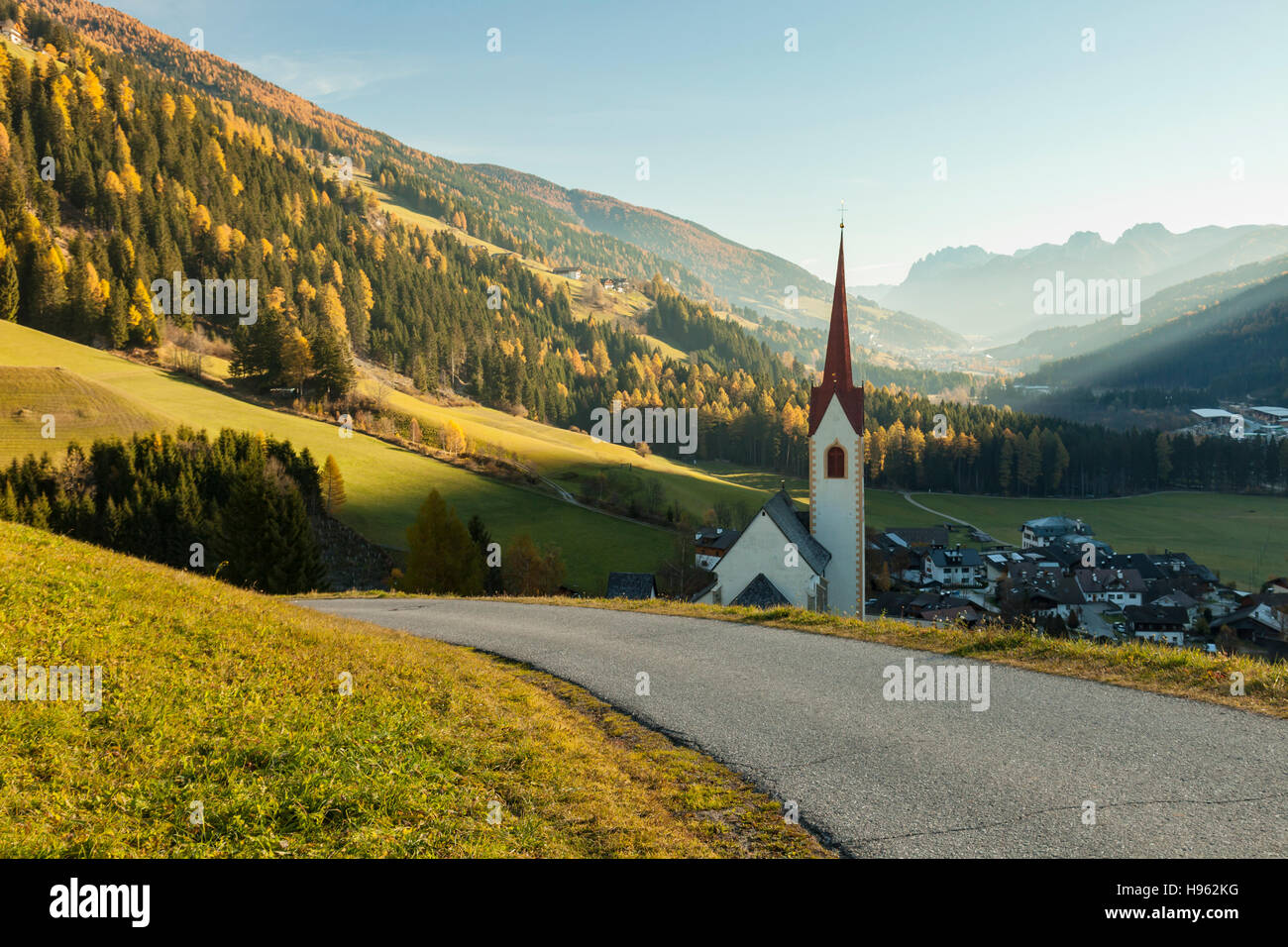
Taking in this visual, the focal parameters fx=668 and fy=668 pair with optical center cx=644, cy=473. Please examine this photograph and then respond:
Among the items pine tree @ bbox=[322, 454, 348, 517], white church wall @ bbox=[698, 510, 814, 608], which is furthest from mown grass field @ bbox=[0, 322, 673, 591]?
white church wall @ bbox=[698, 510, 814, 608]

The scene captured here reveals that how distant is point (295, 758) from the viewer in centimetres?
726

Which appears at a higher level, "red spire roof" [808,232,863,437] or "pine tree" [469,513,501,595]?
"red spire roof" [808,232,863,437]

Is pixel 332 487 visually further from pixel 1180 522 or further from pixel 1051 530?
pixel 1180 522

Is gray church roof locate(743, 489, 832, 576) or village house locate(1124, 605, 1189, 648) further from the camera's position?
village house locate(1124, 605, 1189, 648)

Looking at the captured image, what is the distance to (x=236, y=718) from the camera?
8.08 meters

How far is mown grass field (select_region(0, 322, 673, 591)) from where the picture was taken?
62688 millimetres

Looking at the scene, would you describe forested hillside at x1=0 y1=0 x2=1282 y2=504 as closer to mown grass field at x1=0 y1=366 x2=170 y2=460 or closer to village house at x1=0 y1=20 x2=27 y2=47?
village house at x1=0 y1=20 x2=27 y2=47

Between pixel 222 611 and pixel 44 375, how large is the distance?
7698 cm

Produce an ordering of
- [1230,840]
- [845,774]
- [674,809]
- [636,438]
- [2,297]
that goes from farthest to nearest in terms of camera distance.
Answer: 1. [636,438]
2. [2,297]
3. [845,774]
4. [674,809]
5. [1230,840]

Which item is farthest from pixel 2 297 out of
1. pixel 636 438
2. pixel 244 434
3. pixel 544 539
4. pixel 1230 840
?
pixel 1230 840

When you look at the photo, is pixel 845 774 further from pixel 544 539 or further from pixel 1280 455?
pixel 1280 455

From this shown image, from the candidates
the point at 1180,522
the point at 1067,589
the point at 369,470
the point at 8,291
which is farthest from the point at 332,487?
the point at 1180,522

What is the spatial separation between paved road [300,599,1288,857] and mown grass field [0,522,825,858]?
2.91ft

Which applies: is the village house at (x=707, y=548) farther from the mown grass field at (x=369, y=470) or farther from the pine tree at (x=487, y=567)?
the pine tree at (x=487, y=567)
